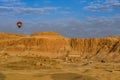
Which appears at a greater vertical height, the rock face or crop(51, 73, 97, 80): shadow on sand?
the rock face

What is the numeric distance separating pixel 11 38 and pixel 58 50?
35.9 feet

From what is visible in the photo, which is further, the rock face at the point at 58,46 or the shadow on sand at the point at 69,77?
the rock face at the point at 58,46

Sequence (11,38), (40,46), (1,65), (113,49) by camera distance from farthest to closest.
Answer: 1. (11,38)
2. (40,46)
3. (113,49)
4. (1,65)

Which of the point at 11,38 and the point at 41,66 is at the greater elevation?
the point at 11,38

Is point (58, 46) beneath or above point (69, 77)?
above

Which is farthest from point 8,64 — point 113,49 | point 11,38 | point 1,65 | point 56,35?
point 56,35

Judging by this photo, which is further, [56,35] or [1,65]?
[56,35]

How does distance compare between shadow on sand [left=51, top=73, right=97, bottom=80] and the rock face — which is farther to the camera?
the rock face

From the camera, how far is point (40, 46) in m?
54.7

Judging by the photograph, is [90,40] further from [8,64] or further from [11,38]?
[8,64]

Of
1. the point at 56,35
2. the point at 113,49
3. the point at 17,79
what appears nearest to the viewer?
the point at 17,79

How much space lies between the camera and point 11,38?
Answer: 59688 mm

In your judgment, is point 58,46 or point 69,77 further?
point 58,46

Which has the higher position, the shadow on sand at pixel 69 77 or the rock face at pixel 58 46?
the rock face at pixel 58 46
